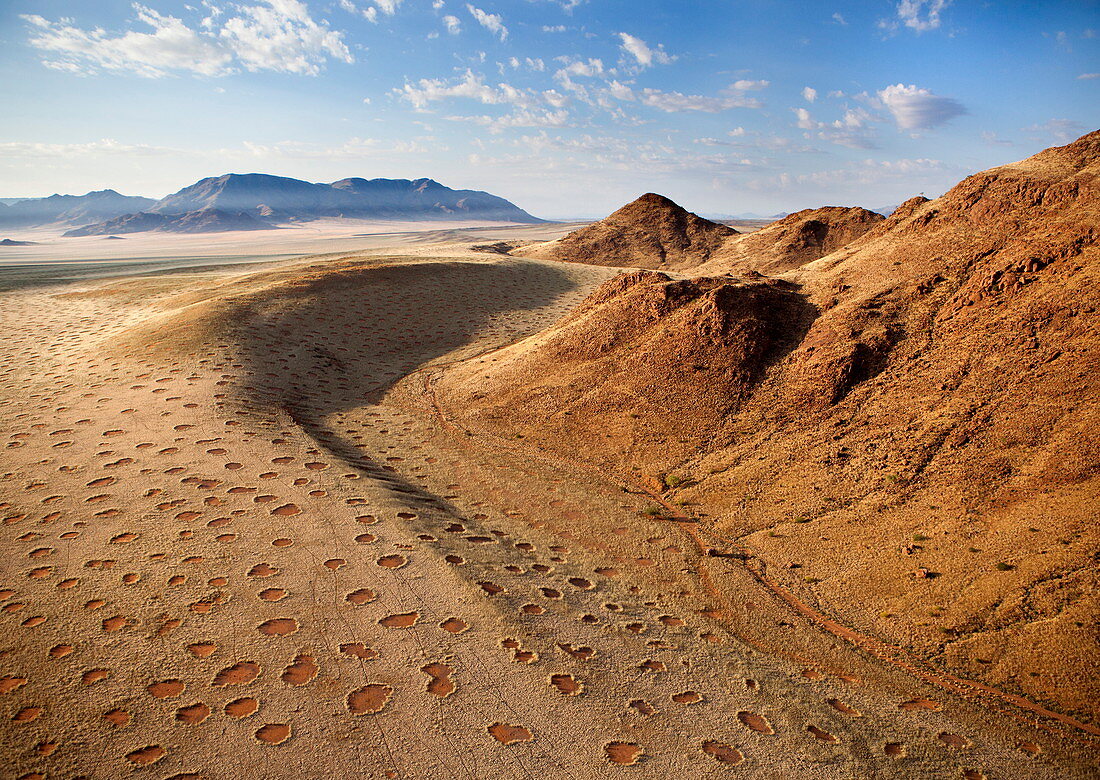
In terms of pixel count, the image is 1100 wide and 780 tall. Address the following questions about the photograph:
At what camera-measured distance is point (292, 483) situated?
6.37m

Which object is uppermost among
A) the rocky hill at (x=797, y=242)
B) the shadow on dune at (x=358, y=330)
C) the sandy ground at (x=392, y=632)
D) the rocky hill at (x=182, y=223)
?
the rocky hill at (x=182, y=223)

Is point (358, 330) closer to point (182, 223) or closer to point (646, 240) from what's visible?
point (646, 240)

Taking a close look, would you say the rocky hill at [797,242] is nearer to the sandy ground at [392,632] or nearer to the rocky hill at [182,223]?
the sandy ground at [392,632]

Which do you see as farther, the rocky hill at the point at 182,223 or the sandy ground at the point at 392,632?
the rocky hill at the point at 182,223

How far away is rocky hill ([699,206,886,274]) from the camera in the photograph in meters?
25.9

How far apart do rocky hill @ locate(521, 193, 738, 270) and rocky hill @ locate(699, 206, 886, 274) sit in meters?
2.45

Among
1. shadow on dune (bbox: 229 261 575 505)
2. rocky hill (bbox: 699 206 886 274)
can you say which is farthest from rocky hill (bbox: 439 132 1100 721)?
rocky hill (bbox: 699 206 886 274)

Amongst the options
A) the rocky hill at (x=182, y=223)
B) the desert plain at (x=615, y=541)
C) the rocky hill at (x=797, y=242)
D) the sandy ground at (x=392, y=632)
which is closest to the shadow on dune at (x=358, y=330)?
the desert plain at (x=615, y=541)

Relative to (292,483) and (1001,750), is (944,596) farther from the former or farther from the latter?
(292,483)

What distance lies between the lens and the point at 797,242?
26562 millimetres

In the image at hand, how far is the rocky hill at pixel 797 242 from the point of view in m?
25.9

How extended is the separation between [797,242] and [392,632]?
26.9 metres

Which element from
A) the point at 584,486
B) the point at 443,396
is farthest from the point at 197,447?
the point at 584,486

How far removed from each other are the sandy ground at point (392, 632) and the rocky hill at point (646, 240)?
996 inches
